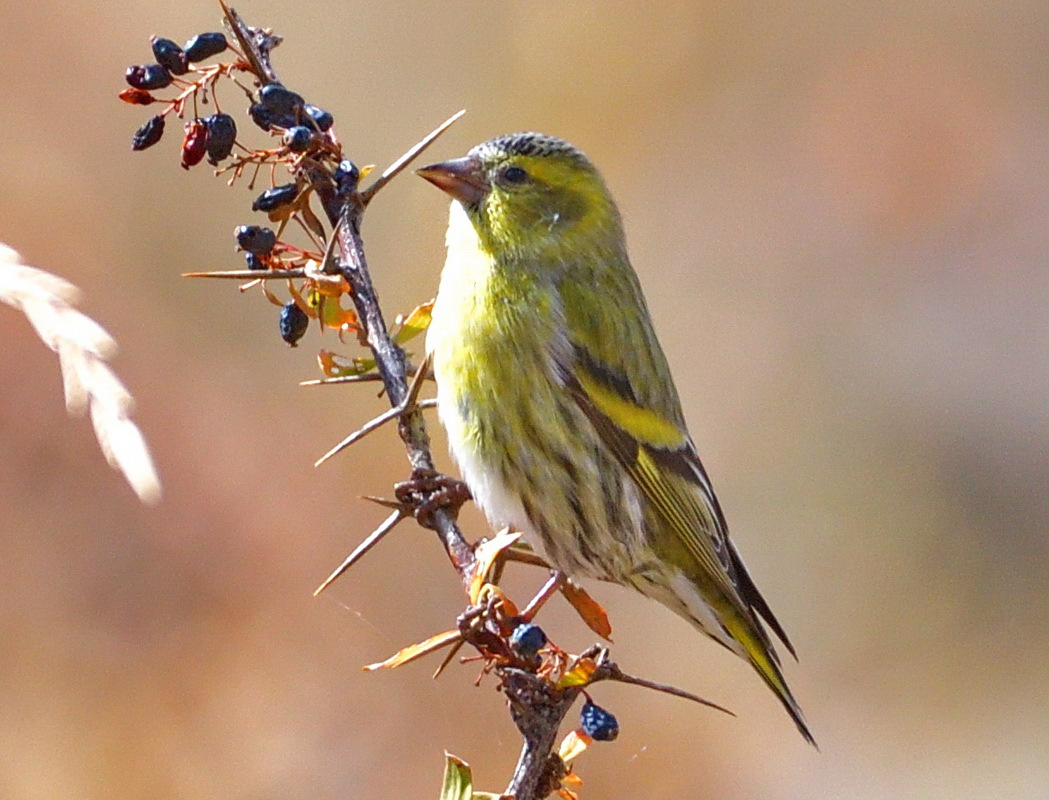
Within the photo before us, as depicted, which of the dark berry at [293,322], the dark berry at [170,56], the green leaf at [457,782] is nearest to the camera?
the green leaf at [457,782]

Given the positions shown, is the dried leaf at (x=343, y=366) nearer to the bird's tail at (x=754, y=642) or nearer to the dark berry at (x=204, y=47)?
the dark berry at (x=204, y=47)

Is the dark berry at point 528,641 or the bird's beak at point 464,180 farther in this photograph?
the bird's beak at point 464,180

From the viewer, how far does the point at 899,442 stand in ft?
20.8

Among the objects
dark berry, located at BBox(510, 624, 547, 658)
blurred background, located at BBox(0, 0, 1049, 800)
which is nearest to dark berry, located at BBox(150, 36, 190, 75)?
dark berry, located at BBox(510, 624, 547, 658)

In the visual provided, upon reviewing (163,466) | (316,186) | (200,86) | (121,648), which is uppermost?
(200,86)

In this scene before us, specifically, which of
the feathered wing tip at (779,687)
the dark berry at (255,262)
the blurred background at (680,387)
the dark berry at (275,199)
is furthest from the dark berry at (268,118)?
the blurred background at (680,387)

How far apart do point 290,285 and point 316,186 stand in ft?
0.60

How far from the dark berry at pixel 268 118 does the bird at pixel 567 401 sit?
111 cm

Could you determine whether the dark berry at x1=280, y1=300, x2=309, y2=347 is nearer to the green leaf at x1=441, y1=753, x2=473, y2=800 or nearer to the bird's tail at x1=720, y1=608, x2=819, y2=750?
the green leaf at x1=441, y1=753, x2=473, y2=800

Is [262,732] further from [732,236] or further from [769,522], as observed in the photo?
[732,236]

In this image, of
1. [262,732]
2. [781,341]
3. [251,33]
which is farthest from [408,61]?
[251,33]

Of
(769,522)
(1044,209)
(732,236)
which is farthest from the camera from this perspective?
(1044,209)

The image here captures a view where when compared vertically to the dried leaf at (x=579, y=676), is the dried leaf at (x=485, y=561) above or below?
above

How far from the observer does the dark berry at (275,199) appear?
2172 millimetres
